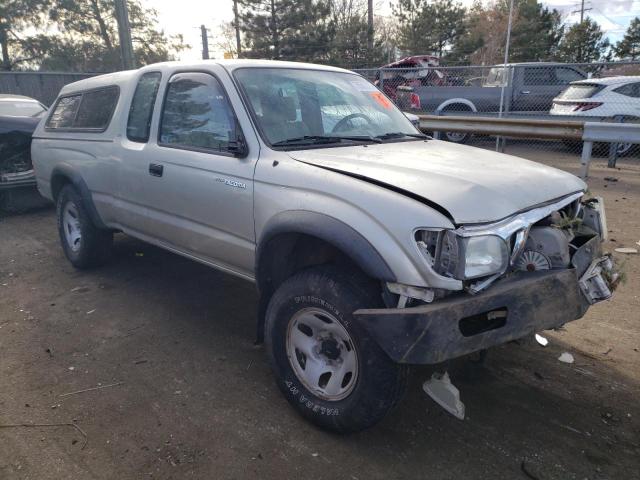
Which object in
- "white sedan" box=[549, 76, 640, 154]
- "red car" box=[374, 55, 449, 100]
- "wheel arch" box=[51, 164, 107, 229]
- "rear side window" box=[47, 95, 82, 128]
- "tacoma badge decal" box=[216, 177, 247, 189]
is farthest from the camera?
"red car" box=[374, 55, 449, 100]

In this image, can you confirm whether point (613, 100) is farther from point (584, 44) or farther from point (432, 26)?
point (584, 44)

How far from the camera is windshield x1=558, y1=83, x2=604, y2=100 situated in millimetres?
10836

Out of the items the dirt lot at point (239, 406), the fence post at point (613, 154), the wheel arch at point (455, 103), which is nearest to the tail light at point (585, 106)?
the fence post at point (613, 154)

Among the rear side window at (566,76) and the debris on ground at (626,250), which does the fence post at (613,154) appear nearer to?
the rear side window at (566,76)

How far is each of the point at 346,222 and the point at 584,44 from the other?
44301 millimetres

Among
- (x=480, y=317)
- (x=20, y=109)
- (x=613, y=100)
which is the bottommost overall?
(x=480, y=317)

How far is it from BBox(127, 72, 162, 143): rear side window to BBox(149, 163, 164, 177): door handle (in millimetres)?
294

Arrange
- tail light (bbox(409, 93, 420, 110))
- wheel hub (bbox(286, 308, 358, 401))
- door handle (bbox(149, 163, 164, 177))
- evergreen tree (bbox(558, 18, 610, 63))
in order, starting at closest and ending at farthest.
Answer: wheel hub (bbox(286, 308, 358, 401)), door handle (bbox(149, 163, 164, 177)), tail light (bbox(409, 93, 420, 110)), evergreen tree (bbox(558, 18, 610, 63))

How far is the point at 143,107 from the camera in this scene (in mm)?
4145

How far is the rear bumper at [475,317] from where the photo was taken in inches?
85.7

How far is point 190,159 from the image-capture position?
3.51 metres

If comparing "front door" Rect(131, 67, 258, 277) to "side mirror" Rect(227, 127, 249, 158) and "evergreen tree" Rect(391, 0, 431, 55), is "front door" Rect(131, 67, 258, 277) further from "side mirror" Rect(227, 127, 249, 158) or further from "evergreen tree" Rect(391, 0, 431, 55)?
"evergreen tree" Rect(391, 0, 431, 55)

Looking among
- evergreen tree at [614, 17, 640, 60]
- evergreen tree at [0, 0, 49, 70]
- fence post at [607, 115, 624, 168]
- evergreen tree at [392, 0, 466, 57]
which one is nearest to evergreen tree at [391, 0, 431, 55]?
evergreen tree at [392, 0, 466, 57]

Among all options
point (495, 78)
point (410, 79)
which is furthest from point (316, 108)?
point (410, 79)
